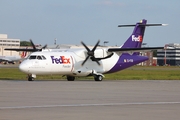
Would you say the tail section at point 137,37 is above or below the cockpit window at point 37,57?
above

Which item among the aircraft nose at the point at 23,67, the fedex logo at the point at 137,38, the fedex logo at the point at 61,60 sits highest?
the fedex logo at the point at 137,38

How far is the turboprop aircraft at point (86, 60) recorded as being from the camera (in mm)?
38781

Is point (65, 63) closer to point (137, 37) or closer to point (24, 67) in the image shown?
point (24, 67)

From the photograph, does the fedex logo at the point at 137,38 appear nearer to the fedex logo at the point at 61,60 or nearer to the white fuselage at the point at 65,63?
the white fuselage at the point at 65,63

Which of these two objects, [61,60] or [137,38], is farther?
[137,38]

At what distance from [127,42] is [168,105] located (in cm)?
2767

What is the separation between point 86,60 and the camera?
42.3m

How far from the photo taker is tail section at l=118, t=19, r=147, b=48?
4591 centimetres

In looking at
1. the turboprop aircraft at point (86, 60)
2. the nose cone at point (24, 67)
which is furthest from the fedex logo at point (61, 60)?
the nose cone at point (24, 67)

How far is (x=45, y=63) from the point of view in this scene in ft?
128

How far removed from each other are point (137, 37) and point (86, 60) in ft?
22.0

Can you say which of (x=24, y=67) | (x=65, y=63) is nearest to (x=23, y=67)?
(x=24, y=67)

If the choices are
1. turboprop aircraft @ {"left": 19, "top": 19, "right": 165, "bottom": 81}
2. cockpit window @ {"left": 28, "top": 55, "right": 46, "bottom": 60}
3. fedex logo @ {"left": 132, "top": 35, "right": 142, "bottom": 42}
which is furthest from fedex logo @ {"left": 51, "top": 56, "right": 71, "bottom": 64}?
fedex logo @ {"left": 132, "top": 35, "right": 142, "bottom": 42}

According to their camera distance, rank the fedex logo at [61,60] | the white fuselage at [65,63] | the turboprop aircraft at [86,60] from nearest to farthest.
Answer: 1. the white fuselage at [65,63]
2. the turboprop aircraft at [86,60]
3. the fedex logo at [61,60]
